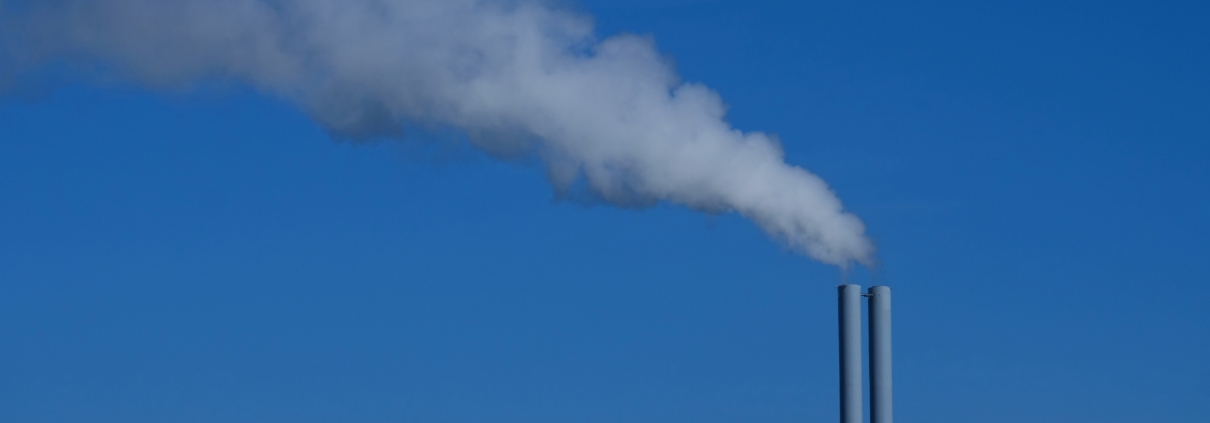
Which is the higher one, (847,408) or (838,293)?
(838,293)

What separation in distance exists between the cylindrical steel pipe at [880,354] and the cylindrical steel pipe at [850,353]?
284mm

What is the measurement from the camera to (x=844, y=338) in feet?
80.7

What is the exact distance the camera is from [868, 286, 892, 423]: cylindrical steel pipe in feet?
80.9

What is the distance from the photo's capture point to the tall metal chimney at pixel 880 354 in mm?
24656

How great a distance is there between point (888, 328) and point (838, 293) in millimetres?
925

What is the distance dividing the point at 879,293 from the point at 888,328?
0.53 m

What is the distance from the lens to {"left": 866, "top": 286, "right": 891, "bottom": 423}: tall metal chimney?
24.7 m

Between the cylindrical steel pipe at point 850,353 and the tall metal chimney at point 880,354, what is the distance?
0.28m

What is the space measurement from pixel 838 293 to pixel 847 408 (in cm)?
162

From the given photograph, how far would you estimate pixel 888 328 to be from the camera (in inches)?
984

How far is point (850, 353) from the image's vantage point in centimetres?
2453

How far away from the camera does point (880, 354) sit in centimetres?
2478

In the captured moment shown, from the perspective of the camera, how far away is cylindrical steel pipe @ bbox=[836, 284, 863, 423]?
24.5m

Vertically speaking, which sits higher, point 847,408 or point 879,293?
point 879,293
